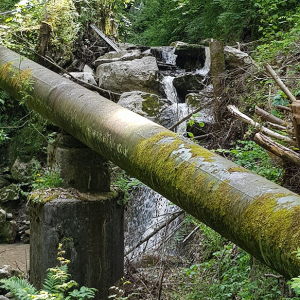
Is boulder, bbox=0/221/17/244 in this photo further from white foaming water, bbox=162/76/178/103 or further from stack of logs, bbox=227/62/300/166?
stack of logs, bbox=227/62/300/166

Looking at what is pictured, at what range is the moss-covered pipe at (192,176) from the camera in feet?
5.91

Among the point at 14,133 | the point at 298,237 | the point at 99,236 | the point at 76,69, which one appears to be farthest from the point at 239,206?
the point at 76,69

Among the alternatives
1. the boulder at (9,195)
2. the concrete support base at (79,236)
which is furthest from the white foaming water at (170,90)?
the concrete support base at (79,236)

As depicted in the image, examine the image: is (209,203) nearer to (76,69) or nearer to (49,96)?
(49,96)

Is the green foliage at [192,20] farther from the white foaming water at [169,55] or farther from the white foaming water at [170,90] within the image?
the white foaming water at [170,90]

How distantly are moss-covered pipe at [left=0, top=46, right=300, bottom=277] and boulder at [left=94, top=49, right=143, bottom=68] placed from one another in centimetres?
785

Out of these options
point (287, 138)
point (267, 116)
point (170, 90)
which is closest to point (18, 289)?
point (287, 138)

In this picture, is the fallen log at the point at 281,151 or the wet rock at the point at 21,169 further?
the wet rock at the point at 21,169

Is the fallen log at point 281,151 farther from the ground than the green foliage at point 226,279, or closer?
farther from the ground

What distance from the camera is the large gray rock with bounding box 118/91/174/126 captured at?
8.38 metres

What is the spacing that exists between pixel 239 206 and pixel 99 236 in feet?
6.11

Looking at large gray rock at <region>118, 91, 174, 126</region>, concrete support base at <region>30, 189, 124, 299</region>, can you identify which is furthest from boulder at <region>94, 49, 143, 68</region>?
concrete support base at <region>30, 189, 124, 299</region>

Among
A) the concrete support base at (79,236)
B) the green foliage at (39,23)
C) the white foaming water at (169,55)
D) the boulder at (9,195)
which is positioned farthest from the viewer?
the white foaming water at (169,55)

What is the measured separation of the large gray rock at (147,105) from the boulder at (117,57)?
2875 millimetres
